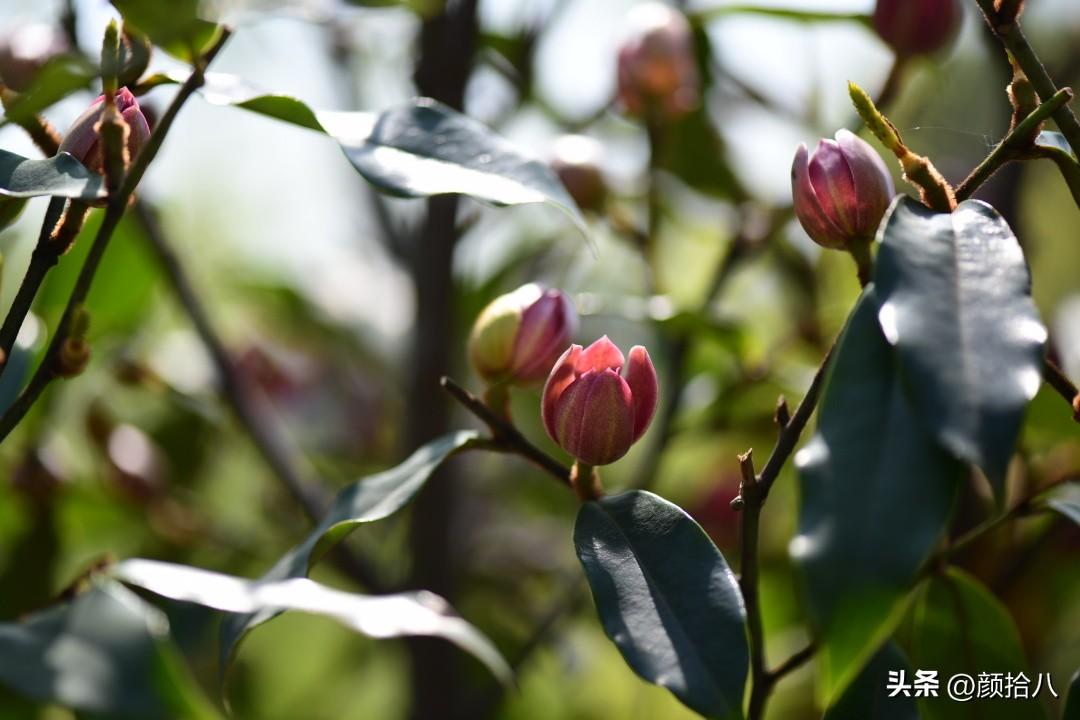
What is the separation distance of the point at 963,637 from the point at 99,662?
1.35 ft

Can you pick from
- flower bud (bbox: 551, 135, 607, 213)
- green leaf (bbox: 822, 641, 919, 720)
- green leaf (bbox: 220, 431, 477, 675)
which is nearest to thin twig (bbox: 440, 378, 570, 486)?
green leaf (bbox: 220, 431, 477, 675)

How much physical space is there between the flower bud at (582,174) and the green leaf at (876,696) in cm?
57

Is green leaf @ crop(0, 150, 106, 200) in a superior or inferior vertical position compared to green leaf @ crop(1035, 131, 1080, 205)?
A: inferior

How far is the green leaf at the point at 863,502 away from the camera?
30cm

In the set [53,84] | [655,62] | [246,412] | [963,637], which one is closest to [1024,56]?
[963,637]

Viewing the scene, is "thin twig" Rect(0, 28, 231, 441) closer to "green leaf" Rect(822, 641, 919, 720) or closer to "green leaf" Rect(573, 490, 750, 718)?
"green leaf" Rect(573, 490, 750, 718)

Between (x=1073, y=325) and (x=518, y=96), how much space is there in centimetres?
60

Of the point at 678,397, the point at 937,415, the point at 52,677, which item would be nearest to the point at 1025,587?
the point at 678,397

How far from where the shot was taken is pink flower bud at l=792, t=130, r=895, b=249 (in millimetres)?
460

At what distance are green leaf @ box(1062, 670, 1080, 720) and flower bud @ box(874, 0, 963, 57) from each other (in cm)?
55

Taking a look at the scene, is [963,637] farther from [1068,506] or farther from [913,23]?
[913,23]

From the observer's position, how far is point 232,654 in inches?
18.2

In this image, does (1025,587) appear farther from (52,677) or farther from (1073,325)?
(52,677)

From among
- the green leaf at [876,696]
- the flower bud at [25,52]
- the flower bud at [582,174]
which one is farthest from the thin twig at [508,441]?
the flower bud at [582,174]
